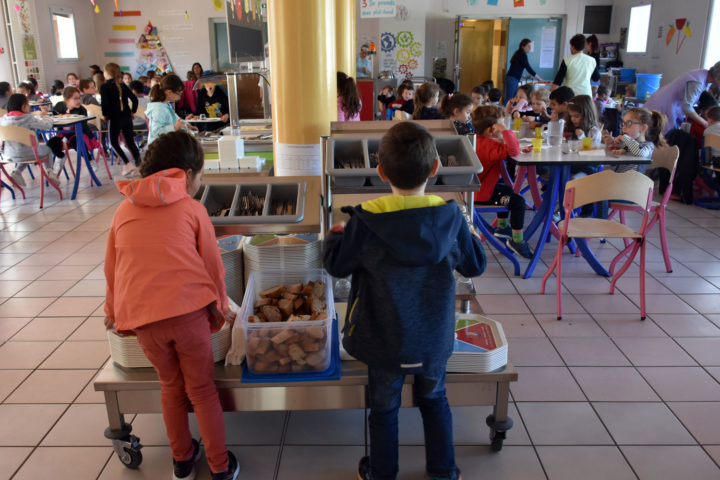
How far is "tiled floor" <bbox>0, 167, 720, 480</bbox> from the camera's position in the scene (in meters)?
2.21

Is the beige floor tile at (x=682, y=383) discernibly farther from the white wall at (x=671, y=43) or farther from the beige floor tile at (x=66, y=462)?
the white wall at (x=671, y=43)

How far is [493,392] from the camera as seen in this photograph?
86.1 inches

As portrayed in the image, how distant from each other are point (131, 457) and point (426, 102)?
3826 mm

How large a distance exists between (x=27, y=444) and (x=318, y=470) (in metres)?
1.21

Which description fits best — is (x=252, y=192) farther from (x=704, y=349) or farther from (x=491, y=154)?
(x=704, y=349)

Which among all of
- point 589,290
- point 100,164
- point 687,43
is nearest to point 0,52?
point 100,164

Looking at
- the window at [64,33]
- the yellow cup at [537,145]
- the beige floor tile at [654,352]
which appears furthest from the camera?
the window at [64,33]

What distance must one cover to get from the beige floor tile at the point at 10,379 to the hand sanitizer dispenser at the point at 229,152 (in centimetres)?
150

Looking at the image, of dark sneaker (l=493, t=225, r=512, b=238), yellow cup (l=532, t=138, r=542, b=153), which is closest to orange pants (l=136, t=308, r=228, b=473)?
dark sneaker (l=493, t=225, r=512, b=238)

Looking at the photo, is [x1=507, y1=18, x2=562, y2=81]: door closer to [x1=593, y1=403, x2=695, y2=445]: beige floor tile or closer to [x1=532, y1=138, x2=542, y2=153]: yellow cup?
[x1=532, y1=138, x2=542, y2=153]: yellow cup

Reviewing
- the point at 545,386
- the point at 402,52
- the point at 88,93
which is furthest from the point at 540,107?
the point at 88,93

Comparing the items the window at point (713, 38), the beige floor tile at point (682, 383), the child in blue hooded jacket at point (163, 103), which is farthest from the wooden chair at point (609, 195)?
the window at point (713, 38)

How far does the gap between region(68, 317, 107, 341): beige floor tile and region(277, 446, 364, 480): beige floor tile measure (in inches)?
60.6

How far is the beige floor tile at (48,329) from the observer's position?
3.23 metres
